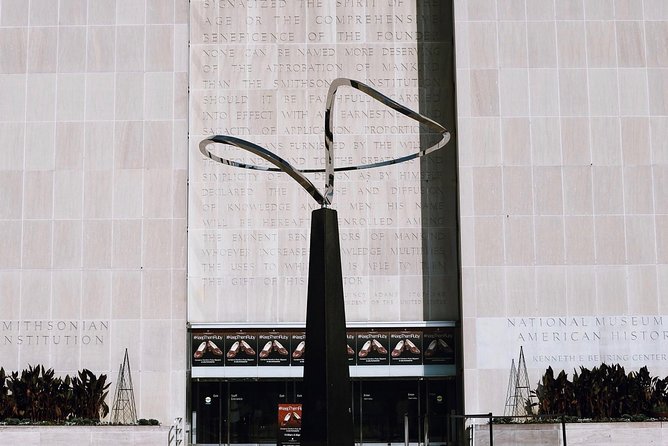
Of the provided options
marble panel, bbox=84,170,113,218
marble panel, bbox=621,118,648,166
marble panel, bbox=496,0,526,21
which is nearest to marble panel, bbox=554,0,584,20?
marble panel, bbox=496,0,526,21

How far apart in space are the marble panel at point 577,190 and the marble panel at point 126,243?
11.4m

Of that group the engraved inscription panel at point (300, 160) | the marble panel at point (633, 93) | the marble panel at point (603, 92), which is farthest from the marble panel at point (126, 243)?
the marble panel at point (633, 93)

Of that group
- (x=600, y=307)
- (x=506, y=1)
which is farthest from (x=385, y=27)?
(x=600, y=307)

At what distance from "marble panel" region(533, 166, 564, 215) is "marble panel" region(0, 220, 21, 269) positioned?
13.8 metres

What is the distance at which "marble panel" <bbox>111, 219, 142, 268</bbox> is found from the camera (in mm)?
27078

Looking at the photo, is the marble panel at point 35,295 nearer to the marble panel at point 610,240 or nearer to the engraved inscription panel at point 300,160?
the engraved inscription panel at point 300,160

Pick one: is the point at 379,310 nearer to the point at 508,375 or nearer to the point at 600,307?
the point at 508,375

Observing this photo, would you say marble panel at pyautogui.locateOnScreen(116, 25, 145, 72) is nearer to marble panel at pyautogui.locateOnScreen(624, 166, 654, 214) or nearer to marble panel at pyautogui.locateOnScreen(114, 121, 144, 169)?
marble panel at pyautogui.locateOnScreen(114, 121, 144, 169)

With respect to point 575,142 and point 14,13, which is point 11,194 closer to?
point 14,13

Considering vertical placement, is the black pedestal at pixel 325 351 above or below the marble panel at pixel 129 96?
below

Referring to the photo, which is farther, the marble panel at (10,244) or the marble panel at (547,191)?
the marble panel at (10,244)

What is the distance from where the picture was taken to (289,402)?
27.7 metres

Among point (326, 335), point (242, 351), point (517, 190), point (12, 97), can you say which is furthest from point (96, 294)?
point (326, 335)

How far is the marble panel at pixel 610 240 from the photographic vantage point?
88.0 ft
